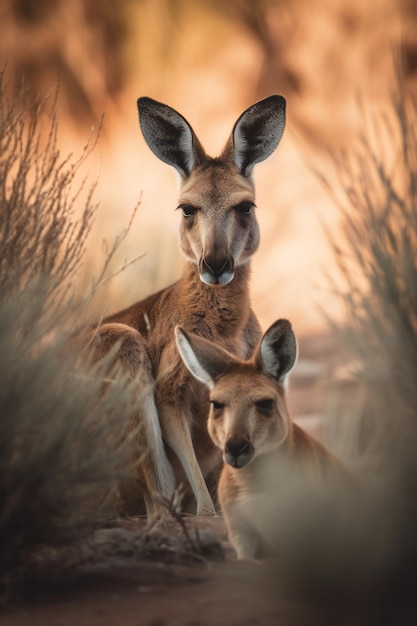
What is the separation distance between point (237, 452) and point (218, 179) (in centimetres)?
192

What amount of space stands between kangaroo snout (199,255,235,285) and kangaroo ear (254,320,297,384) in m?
0.85

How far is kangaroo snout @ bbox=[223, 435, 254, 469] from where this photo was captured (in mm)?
3881

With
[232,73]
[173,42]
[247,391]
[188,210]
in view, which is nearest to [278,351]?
[247,391]

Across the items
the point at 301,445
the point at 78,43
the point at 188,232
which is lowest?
the point at 301,445

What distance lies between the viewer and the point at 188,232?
536cm

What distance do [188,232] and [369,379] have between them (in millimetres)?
1561

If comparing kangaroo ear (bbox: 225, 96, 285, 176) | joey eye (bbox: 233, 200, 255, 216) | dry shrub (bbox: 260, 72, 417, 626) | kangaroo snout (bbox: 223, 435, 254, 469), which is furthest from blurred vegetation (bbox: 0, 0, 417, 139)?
kangaroo snout (bbox: 223, 435, 254, 469)

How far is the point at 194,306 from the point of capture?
17.8 ft

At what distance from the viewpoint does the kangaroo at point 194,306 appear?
5.20m

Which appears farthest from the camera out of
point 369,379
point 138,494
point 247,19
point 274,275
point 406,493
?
point 247,19

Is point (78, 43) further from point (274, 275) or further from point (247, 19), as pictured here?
point (274, 275)

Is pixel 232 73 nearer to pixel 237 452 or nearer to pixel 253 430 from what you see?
pixel 253 430

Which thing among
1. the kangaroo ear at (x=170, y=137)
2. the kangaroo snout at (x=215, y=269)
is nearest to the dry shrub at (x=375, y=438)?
the kangaroo snout at (x=215, y=269)

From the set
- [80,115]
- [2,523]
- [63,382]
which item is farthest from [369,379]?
[80,115]
